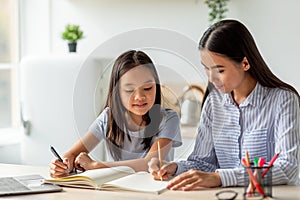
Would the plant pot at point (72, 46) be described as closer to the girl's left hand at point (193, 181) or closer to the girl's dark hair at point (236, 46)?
the girl's dark hair at point (236, 46)

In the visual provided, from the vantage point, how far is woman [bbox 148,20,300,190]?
1795mm

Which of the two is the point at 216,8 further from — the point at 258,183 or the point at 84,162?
the point at 258,183

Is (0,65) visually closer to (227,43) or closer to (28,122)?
(28,122)

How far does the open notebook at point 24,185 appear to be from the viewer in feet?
5.73

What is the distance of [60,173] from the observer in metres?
1.94

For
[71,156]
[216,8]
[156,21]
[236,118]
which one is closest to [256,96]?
→ [236,118]

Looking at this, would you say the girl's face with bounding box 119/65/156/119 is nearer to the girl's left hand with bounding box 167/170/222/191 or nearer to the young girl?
the young girl

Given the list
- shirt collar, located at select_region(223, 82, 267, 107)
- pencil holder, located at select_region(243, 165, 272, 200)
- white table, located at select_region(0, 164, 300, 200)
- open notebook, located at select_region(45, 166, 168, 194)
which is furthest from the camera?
shirt collar, located at select_region(223, 82, 267, 107)

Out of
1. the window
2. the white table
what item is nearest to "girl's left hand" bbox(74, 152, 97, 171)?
the white table

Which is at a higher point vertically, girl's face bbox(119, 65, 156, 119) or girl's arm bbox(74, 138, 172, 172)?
girl's face bbox(119, 65, 156, 119)

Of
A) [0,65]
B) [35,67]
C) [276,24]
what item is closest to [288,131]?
[276,24]

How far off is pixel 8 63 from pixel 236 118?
2334 mm

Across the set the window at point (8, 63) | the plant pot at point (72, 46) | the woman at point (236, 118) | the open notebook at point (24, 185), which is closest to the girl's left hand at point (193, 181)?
the woman at point (236, 118)

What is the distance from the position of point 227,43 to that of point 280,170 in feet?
1.39
